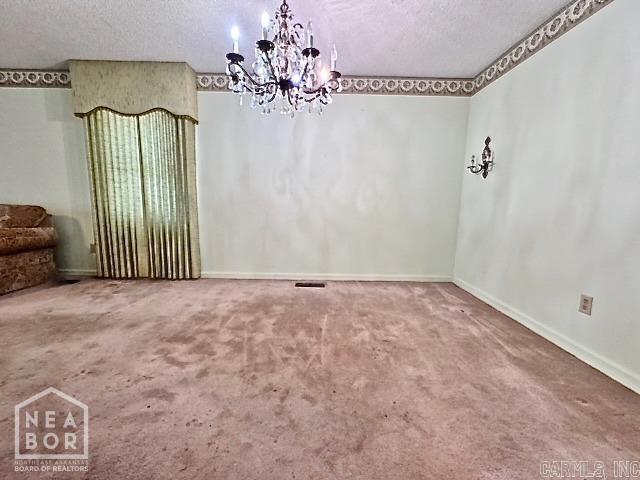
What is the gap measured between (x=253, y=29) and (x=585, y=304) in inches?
135

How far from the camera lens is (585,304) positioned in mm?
1861

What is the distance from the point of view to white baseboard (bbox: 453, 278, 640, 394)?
1.58 metres

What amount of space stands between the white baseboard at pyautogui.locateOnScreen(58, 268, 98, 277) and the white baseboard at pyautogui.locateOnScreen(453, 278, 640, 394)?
488 centimetres

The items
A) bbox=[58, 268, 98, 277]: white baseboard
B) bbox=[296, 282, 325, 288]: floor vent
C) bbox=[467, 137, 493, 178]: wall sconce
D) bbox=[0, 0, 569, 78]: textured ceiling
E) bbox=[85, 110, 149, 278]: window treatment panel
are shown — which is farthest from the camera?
bbox=[58, 268, 98, 277]: white baseboard

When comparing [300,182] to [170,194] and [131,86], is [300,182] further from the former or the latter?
[131,86]

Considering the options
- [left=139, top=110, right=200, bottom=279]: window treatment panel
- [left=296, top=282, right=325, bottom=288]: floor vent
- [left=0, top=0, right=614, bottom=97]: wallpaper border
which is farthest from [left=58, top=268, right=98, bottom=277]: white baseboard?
[left=296, top=282, right=325, bottom=288]: floor vent

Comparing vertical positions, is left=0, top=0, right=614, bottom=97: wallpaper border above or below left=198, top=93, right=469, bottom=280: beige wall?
above

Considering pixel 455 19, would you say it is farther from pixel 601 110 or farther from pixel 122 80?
pixel 122 80

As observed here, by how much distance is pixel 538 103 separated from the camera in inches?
91.7

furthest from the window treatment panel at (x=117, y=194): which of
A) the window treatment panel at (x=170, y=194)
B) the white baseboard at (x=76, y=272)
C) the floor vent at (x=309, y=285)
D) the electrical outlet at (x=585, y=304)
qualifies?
the electrical outlet at (x=585, y=304)

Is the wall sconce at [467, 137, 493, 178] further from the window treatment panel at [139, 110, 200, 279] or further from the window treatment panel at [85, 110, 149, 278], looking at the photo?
the window treatment panel at [85, 110, 149, 278]

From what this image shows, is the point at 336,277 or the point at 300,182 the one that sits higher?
the point at 300,182

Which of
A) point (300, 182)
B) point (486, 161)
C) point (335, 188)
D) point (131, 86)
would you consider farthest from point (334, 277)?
point (131, 86)

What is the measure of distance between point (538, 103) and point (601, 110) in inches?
24.2
